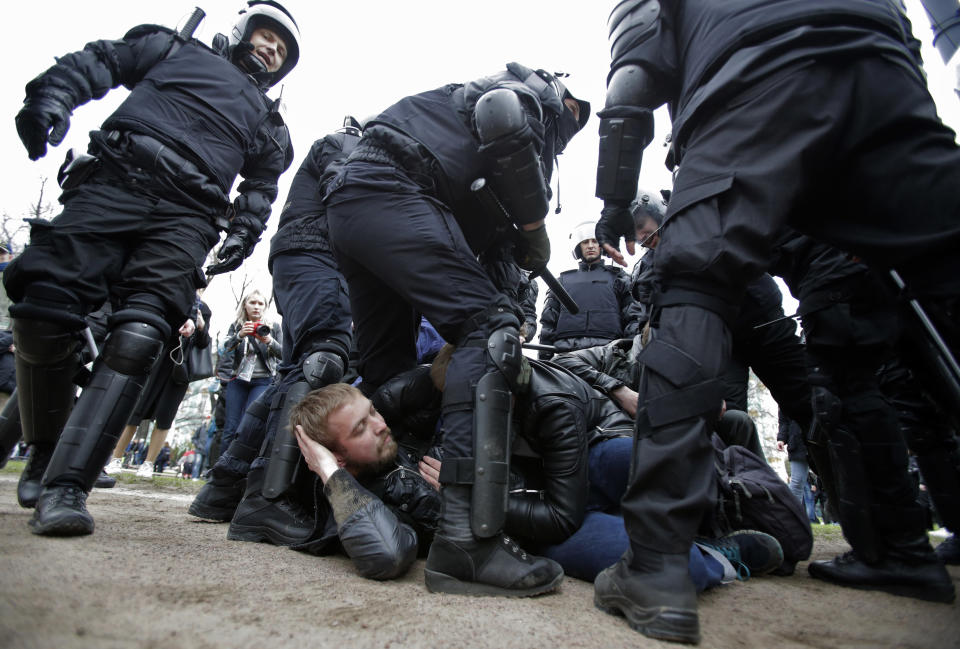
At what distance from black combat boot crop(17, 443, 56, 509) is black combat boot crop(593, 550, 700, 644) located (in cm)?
225

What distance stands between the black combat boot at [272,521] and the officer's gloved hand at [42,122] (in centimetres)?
153

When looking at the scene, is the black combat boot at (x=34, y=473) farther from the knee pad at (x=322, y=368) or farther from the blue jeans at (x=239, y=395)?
the blue jeans at (x=239, y=395)

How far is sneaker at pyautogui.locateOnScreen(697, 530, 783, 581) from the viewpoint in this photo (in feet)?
5.98

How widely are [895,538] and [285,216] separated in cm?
289

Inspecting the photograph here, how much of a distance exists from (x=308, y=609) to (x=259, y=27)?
274 centimetres

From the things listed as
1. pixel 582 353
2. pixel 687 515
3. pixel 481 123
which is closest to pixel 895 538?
pixel 687 515

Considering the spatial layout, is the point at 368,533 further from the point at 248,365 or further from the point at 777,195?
the point at 248,365

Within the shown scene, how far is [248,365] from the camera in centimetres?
539

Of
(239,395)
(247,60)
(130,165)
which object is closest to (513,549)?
(130,165)

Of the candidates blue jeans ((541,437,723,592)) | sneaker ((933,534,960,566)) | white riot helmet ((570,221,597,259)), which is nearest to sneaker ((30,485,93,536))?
blue jeans ((541,437,723,592))

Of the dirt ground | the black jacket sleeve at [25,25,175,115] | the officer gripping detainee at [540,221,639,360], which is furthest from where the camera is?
the officer gripping detainee at [540,221,639,360]

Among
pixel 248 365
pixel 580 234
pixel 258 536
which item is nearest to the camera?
pixel 258 536

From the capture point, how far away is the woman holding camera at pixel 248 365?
5355 mm

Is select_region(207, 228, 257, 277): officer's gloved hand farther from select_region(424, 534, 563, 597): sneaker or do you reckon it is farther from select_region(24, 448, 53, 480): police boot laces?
select_region(424, 534, 563, 597): sneaker
